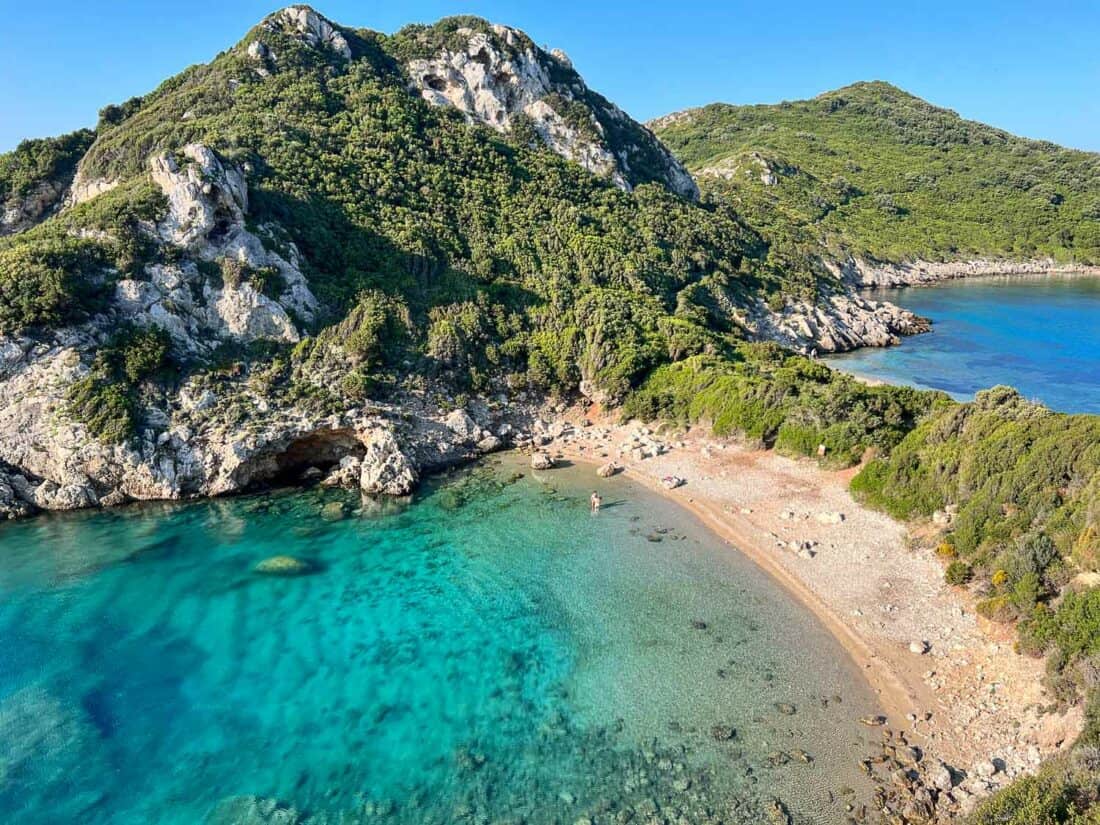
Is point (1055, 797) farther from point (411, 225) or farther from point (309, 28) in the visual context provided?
point (309, 28)

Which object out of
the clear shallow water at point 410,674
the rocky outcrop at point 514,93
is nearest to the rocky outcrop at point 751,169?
the rocky outcrop at point 514,93

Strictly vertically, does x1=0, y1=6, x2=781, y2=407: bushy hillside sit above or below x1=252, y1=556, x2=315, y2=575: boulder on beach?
above

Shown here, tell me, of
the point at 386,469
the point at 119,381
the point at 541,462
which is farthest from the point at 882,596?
the point at 119,381

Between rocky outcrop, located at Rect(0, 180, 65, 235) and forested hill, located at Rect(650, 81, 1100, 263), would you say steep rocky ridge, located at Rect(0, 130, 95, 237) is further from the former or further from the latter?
forested hill, located at Rect(650, 81, 1100, 263)

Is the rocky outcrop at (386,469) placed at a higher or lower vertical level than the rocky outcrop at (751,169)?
lower

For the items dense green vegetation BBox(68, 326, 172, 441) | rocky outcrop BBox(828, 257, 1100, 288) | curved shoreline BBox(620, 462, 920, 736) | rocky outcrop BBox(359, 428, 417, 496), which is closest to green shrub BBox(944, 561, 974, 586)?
curved shoreline BBox(620, 462, 920, 736)

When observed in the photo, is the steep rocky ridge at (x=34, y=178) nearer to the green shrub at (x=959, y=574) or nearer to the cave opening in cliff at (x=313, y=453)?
the cave opening in cliff at (x=313, y=453)
